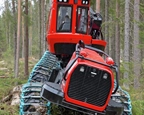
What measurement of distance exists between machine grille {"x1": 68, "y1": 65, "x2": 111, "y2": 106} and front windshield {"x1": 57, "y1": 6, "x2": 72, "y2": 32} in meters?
2.40

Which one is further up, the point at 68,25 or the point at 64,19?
the point at 64,19

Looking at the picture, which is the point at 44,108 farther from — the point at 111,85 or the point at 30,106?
the point at 111,85

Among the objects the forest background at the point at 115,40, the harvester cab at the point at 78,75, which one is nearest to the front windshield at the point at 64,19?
the harvester cab at the point at 78,75

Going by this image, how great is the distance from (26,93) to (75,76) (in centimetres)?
153

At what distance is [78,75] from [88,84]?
24cm

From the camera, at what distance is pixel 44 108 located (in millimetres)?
6250

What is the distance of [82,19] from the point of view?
24.6 feet

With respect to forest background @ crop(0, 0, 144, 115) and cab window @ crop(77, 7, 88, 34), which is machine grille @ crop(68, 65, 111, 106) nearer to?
forest background @ crop(0, 0, 144, 115)

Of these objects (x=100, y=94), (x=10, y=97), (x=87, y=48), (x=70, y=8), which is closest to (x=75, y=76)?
(x=100, y=94)

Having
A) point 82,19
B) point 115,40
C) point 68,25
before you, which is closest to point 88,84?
point 68,25

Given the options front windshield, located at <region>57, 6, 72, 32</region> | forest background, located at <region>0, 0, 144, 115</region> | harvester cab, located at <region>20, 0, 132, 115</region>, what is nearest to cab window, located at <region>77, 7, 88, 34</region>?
harvester cab, located at <region>20, 0, 132, 115</region>

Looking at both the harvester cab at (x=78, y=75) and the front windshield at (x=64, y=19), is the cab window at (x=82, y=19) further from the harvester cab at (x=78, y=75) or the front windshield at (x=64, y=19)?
the front windshield at (x=64, y=19)

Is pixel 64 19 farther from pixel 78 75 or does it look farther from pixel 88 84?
pixel 88 84

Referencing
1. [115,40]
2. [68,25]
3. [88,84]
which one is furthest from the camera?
[115,40]
